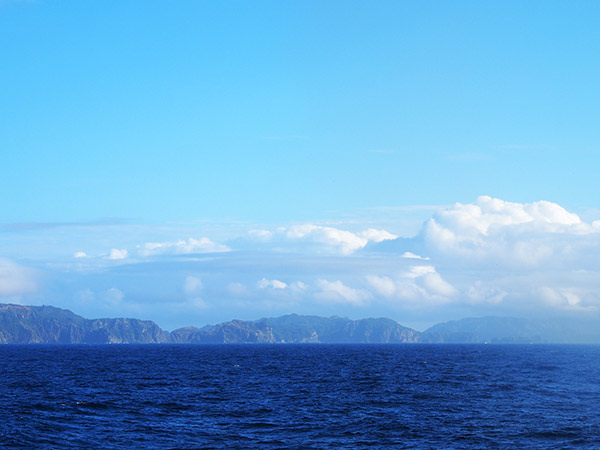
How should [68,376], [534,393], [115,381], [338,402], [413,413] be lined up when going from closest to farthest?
[413,413], [338,402], [534,393], [115,381], [68,376]

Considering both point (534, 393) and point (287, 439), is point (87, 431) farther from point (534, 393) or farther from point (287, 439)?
point (534, 393)

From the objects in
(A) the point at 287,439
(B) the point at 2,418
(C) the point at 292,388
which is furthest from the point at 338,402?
(B) the point at 2,418

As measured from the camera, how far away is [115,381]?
4338 inches

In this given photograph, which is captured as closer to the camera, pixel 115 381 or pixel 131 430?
pixel 131 430

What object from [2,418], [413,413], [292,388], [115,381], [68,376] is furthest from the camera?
[68,376]

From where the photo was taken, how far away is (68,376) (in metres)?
Result: 122

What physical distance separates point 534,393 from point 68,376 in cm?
8540

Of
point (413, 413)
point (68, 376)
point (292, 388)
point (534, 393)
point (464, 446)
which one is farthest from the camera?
point (68, 376)

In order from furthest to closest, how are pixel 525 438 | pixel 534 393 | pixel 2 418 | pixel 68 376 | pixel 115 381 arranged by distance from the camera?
pixel 68 376 < pixel 115 381 < pixel 534 393 < pixel 2 418 < pixel 525 438

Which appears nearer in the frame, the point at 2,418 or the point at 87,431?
the point at 87,431

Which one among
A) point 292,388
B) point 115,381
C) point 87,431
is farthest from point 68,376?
point 87,431

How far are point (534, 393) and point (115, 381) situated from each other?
6980 cm

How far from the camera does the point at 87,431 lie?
59469mm

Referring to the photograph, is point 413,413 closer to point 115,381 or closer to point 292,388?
point 292,388
